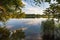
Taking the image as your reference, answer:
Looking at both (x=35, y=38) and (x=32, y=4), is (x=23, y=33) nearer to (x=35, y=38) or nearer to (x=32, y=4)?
(x=35, y=38)

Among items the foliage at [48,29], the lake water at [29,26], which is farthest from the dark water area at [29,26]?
the foliage at [48,29]

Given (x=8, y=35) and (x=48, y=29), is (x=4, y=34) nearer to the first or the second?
(x=8, y=35)

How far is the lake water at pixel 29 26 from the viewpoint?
7.94 m

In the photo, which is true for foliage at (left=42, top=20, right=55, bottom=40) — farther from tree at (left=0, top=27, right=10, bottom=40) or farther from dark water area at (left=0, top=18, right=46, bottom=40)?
tree at (left=0, top=27, right=10, bottom=40)

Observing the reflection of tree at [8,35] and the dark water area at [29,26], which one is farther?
the dark water area at [29,26]

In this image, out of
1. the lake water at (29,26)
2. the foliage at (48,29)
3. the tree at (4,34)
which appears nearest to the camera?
the tree at (4,34)

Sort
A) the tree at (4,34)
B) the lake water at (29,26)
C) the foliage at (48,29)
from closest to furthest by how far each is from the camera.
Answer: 1. the tree at (4,34)
2. the lake water at (29,26)
3. the foliage at (48,29)

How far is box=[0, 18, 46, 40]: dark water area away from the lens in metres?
7.94

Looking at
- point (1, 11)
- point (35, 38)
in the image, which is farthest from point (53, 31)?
point (1, 11)

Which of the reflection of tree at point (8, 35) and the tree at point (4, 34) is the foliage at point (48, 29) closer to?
the reflection of tree at point (8, 35)

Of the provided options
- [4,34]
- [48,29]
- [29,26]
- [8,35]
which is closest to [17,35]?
[8,35]

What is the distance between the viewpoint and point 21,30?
7688mm

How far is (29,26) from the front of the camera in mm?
8227

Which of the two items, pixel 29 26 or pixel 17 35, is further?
pixel 29 26
